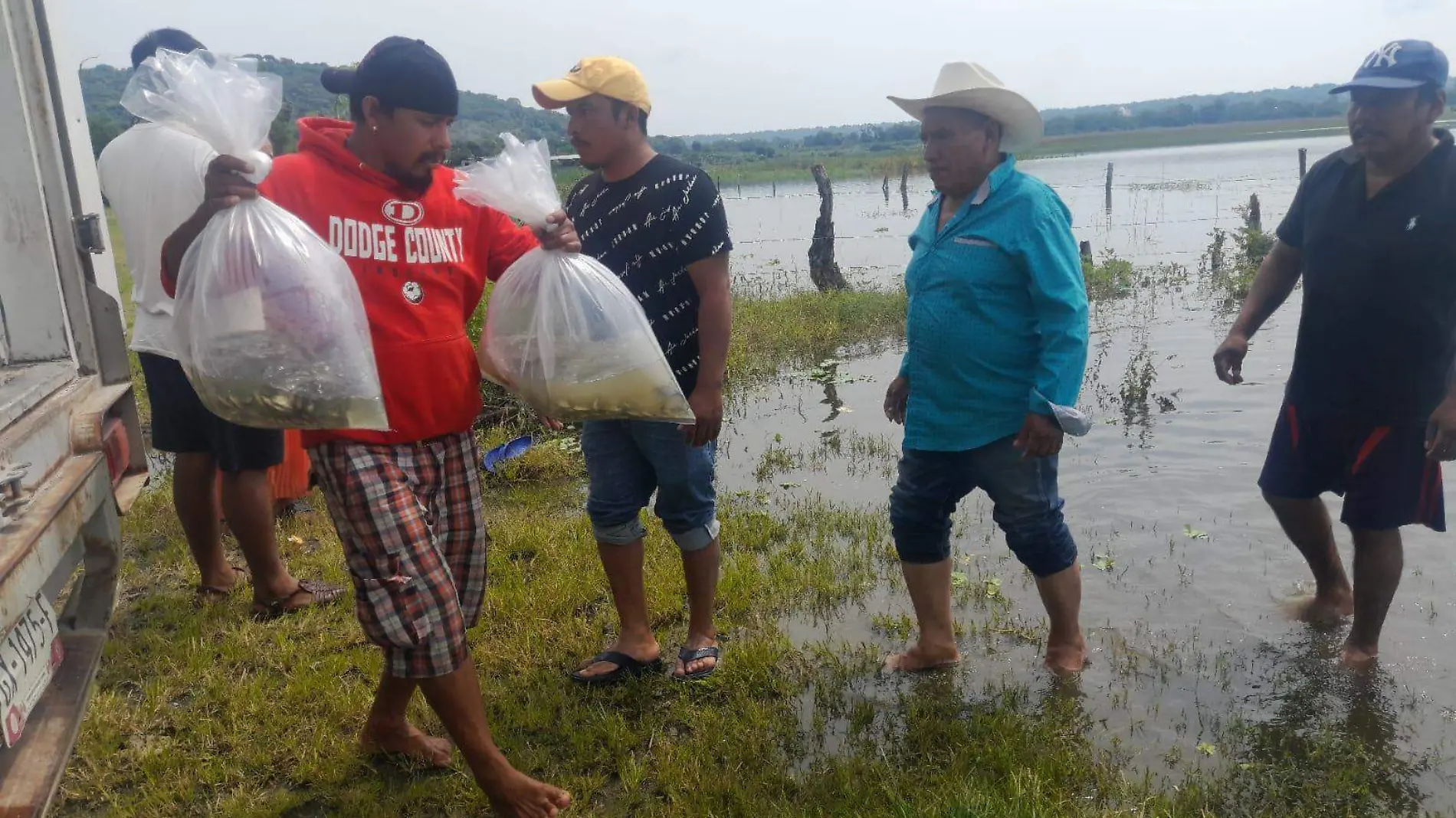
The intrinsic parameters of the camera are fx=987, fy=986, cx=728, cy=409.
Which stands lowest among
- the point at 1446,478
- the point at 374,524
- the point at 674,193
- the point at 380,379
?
the point at 1446,478

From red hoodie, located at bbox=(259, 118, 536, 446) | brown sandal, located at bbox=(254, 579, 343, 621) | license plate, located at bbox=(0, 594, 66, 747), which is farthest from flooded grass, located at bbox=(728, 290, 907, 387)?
license plate, located at bbox=(0, 594, 66, 747)

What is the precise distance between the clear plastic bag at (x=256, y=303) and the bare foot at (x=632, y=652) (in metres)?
1.37

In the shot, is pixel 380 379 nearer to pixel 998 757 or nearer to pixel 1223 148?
pixel 998 757

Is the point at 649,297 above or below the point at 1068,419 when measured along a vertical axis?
above

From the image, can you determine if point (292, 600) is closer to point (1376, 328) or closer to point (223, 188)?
point (223, 188)

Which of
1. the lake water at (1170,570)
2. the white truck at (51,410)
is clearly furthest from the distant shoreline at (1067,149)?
the white truck at (51,410)

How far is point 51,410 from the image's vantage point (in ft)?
7.18

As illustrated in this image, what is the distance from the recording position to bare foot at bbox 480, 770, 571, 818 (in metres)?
2.49

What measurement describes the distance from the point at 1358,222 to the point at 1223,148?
70406 mm

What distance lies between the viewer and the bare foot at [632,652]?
325 cm

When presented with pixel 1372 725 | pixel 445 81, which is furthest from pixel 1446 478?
pixel 445 81

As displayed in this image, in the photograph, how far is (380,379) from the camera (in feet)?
7.77

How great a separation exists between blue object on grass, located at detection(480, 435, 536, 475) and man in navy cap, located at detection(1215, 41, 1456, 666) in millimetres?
3841

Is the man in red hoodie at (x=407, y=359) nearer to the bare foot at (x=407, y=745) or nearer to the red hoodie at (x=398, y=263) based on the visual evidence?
the red hoodie at (x=398, y=263)
